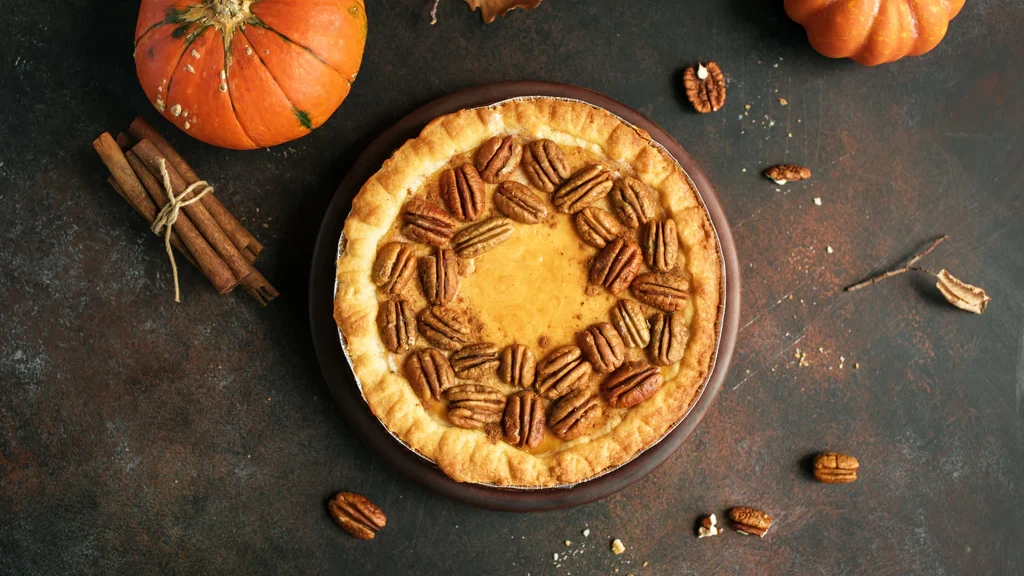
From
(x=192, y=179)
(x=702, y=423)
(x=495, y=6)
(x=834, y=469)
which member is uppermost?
(x=192, y=179)

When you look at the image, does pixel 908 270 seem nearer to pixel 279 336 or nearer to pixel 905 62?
pixel 905 62

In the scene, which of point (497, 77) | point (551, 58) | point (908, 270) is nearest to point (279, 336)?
point (497, 77)

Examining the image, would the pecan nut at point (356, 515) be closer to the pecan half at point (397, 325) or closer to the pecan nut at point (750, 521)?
the pecan half at point (397, 325)

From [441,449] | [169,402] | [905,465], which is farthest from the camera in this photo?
[905,465]

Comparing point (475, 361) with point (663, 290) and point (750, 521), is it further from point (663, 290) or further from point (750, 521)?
point (750, 521)

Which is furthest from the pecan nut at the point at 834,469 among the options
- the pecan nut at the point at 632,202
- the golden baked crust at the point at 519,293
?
the pecan nut at the point at 632,202

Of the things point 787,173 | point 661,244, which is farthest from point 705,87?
point 661,244

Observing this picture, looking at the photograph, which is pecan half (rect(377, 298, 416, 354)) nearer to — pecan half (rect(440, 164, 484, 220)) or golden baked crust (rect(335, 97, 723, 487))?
golden baked crust (rect(335, 97, 723, 487))
